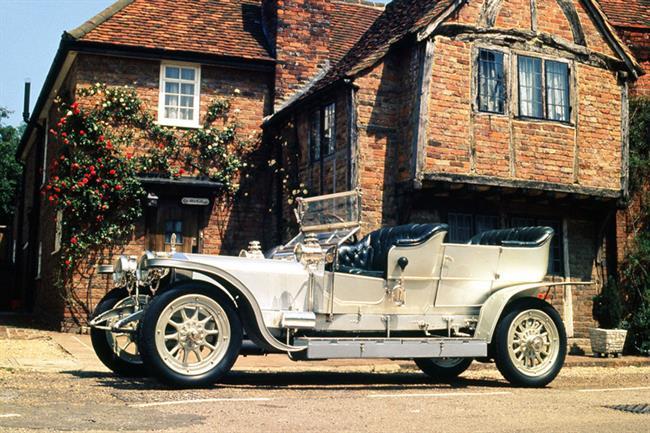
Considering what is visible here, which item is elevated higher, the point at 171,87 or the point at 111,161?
the point at 171,87

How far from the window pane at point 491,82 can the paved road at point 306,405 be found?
6730 mm

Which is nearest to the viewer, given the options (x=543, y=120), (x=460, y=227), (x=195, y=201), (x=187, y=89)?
(x=543, y=120)

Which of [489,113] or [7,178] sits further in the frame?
[7,178]

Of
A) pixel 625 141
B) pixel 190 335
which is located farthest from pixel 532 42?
pixel 190 335

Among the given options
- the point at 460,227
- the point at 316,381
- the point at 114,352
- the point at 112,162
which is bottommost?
the point at 316,381

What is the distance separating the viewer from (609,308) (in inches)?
555

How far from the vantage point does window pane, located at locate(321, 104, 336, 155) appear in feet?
48.8

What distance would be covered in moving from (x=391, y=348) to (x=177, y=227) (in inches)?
390

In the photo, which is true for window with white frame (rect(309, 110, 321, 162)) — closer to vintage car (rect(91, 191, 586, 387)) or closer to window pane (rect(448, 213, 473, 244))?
window pane (rect(448, 213, 473, 244))

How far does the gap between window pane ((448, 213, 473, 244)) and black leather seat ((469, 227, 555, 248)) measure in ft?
18.3

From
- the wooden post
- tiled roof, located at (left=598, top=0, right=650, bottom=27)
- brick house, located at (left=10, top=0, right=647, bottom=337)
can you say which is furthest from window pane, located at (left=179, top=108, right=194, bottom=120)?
tiled roof, located at (left=598, top=0, right=650, bottom=27)

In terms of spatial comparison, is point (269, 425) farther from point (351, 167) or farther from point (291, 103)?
Answer: point (291, 103)

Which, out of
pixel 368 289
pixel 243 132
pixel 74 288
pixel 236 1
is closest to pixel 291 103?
pixel 243 132

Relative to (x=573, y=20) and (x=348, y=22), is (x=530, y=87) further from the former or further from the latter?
(x=348, y=22)
